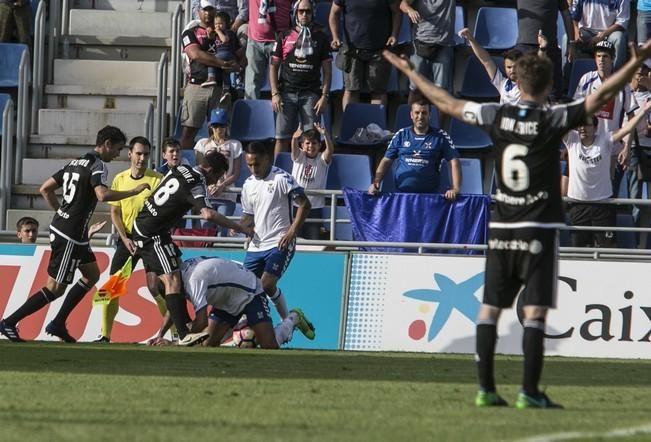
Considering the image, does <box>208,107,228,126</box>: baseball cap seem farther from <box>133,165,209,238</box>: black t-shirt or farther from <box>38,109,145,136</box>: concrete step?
<box>133,165,209,238</box>: black t-shirt

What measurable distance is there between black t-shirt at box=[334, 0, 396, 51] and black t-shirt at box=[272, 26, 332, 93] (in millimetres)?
566

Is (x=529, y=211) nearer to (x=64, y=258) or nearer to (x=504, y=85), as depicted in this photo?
(x=64, y=258)

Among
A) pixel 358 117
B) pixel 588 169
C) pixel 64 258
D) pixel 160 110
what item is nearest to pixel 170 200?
pixel 64 258

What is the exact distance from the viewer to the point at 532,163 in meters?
8.05

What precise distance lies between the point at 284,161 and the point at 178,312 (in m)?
3.68

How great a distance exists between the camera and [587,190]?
1592 cm

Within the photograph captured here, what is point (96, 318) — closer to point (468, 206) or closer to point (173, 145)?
point (173, 145)

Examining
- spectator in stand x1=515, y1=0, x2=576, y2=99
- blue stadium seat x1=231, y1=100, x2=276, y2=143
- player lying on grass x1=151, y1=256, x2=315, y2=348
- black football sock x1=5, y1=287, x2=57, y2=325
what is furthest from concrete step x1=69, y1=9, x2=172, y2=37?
player lying on grass x1=151, y1=256, x2=315, y2=348

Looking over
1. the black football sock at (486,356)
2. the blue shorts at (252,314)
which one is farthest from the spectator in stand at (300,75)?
the black football sock at (486,356)

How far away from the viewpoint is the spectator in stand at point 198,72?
58.1 ft

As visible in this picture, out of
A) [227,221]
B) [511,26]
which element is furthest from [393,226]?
[511,26]

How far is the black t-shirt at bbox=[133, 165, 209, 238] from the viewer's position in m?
14.1

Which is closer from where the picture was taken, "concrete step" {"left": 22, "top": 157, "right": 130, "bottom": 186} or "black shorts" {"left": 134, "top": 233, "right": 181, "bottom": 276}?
"black shorts" {"left": 134, "top": 233, "right": 181, "bottom": 276}

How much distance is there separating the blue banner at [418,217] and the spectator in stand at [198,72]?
9.74ft
